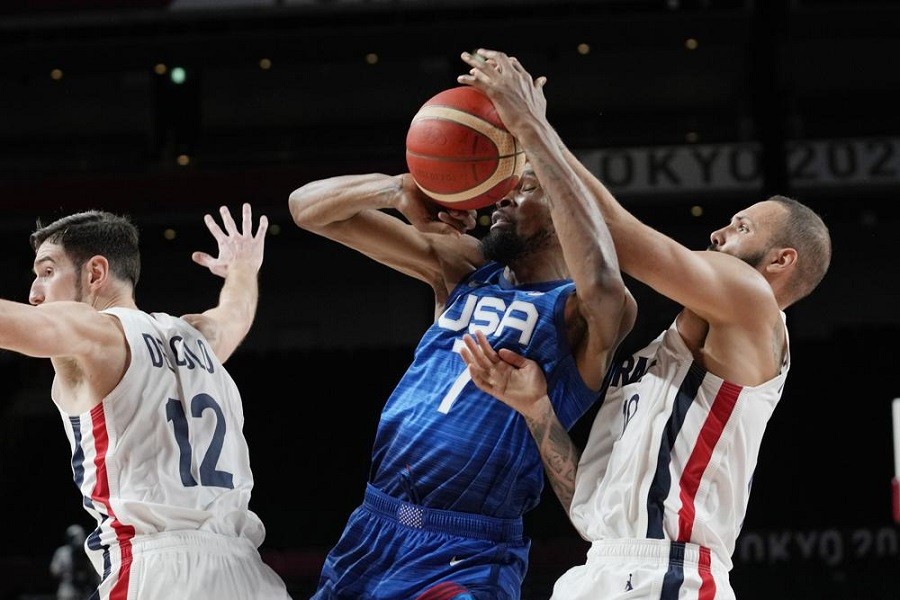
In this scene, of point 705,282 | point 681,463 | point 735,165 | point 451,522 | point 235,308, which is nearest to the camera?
point 705,282

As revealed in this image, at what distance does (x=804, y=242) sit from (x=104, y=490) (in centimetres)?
228

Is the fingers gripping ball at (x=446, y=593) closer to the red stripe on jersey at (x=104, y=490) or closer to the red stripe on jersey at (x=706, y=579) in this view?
the red stripe on jersey at (x=706, y=579)

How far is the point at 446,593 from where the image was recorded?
356cm

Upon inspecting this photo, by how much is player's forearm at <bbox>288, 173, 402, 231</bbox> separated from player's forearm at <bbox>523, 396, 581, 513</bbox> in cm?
87

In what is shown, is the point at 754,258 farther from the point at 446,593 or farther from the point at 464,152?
the point at 446,593

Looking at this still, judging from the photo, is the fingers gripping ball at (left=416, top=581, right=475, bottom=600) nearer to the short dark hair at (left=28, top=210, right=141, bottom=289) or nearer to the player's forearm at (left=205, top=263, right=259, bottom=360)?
the player's forearm at (left=205, top=263, right=259, bottom=360)

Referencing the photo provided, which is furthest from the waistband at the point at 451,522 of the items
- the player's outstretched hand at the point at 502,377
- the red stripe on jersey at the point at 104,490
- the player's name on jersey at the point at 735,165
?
the player's name on jersey at the point at 735,165

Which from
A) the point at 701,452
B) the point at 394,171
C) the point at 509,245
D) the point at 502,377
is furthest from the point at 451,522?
the point at 394,171

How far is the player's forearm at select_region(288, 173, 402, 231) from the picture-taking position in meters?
3.95

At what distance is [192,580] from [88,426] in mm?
562

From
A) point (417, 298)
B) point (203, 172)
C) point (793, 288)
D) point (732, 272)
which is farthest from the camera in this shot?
point (417, 298)

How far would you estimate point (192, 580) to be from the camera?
3.52 meters

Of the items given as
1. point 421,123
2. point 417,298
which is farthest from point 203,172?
point 421,123

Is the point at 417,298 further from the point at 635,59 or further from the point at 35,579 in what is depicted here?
the point at 35,579
